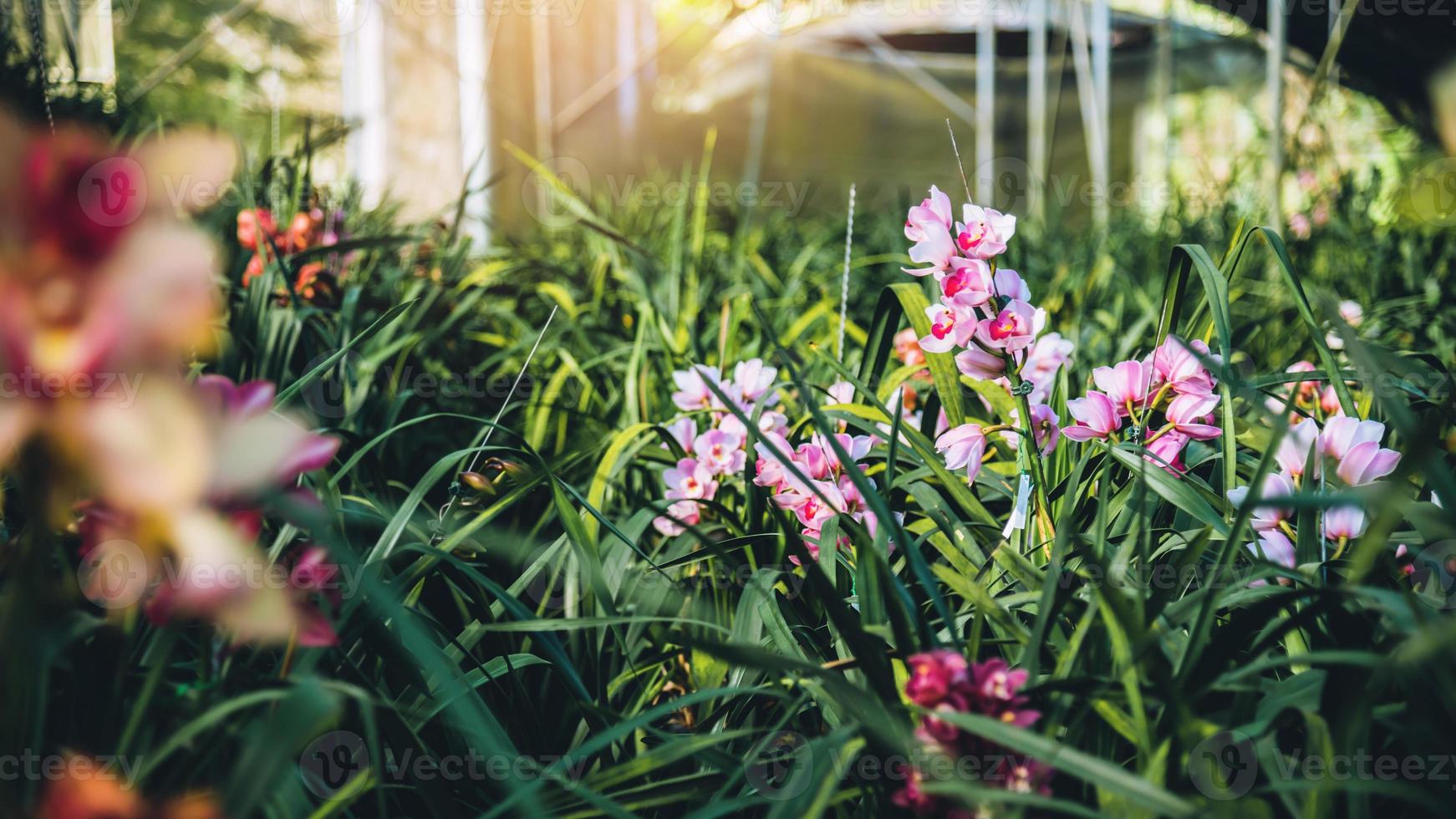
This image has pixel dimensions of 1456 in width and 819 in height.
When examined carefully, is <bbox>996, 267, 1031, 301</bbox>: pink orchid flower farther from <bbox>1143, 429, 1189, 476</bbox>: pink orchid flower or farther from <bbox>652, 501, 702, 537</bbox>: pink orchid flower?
<bbox>652, 501, 702, 537</bbox>: pink orchid flower

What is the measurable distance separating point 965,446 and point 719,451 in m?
0.24

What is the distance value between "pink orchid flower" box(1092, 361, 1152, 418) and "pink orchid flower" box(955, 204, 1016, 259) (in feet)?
0.36

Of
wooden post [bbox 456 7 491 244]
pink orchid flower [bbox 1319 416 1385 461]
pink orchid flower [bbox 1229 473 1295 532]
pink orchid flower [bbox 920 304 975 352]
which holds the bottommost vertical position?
pink orchid flower [bbox 1229 473 1295 532]

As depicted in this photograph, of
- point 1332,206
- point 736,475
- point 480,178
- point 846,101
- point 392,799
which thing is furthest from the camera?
point 846,101

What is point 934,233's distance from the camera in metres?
0.63

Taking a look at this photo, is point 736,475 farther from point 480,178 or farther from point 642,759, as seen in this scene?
point 480,178

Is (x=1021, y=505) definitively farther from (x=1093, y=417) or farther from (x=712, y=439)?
(x=712, y=439)

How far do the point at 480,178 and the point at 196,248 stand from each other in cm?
370

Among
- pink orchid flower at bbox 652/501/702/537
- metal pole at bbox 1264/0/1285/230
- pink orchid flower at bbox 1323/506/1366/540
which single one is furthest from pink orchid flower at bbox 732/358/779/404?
metal pole at bbox 1264/0/1285/230

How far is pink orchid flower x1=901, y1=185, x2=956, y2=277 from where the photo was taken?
0.63 metres

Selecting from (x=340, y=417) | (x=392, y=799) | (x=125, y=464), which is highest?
(x=125, y=464)

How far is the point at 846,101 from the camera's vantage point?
8211 millimetres

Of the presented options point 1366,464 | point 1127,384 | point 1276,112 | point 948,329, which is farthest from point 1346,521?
point 1276,112

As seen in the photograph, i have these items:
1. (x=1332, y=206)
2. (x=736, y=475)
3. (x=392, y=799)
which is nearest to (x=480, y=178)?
(x=1332, y=206)
